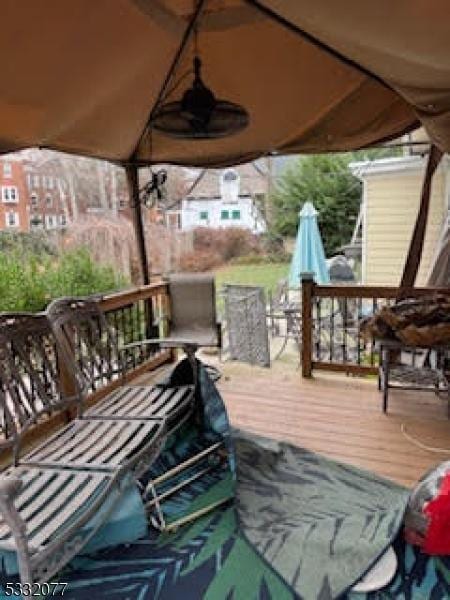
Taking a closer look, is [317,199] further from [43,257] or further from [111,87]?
[111,87]

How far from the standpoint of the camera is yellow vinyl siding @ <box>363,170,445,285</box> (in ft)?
21.2

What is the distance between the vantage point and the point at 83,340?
315cm

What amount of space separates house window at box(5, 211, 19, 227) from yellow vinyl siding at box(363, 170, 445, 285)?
181 inches

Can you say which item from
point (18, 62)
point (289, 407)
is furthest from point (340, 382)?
point (18, 62)

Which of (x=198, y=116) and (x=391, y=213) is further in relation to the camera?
(x=391, y=213)

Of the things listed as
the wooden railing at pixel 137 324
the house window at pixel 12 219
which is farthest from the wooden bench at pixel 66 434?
the house window at pixel 12 219

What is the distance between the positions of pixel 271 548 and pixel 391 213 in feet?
18.4

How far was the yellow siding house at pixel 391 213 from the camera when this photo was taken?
20.7ft

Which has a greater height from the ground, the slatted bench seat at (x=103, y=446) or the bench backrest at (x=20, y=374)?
the bench backrest at (x=20, y=374)

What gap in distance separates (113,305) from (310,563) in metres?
2.60

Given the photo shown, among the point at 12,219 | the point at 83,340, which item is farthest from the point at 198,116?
the point at 12,219

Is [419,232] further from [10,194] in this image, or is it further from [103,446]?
[10,194]

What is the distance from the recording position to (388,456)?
295cm

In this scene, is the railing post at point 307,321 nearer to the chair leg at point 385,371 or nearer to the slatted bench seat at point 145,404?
the chair leg at point 385,371
